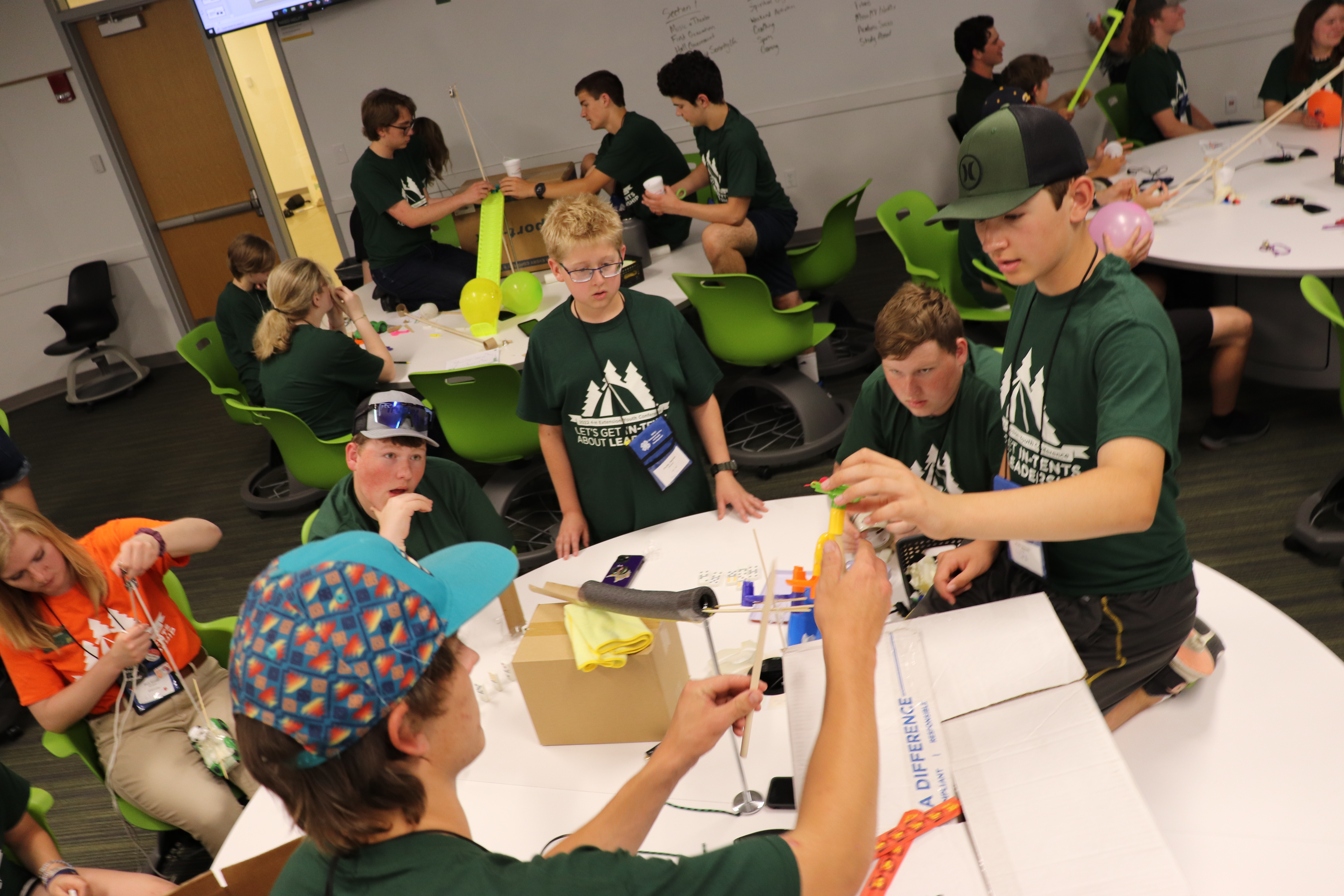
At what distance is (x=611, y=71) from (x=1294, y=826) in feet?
21.6

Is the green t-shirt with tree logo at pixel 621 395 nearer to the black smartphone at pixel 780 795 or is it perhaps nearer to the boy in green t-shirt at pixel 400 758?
the black smartphone at pixel 780 795

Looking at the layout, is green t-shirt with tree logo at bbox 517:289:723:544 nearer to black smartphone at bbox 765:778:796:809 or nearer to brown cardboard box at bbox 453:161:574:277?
black smartphone at bbox 765:778:796:809

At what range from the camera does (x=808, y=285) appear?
4.70 m

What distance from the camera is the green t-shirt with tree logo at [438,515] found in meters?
2.16

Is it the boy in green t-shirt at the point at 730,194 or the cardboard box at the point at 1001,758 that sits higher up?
the boy in green t-shirt at the point at 730,194

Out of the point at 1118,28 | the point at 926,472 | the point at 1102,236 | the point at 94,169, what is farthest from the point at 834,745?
the point at 94,169

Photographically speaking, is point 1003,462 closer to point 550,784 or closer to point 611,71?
point 550,784

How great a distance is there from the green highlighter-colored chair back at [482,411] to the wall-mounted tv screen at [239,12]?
3945 millimetres

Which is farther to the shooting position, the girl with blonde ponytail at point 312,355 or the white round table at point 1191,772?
the girl with blonde ponytail at point 312,355

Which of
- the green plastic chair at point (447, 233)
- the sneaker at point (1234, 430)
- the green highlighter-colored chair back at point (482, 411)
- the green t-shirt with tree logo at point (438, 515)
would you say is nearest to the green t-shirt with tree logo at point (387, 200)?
the green plastic chair at point (447, 233)

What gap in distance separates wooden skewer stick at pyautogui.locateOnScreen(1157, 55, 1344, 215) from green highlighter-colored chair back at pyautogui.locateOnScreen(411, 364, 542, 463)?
111 inches

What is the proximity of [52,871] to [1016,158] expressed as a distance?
2468 millimetres

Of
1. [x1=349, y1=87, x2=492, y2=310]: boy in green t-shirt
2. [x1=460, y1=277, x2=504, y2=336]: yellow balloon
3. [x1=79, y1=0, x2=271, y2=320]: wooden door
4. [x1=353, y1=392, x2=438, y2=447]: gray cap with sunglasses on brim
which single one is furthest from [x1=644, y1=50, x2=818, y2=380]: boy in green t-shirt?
[x1=79, y1=0, x2=271, y2=320]: wooden door

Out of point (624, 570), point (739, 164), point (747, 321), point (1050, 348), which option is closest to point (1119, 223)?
point (747, 321)
